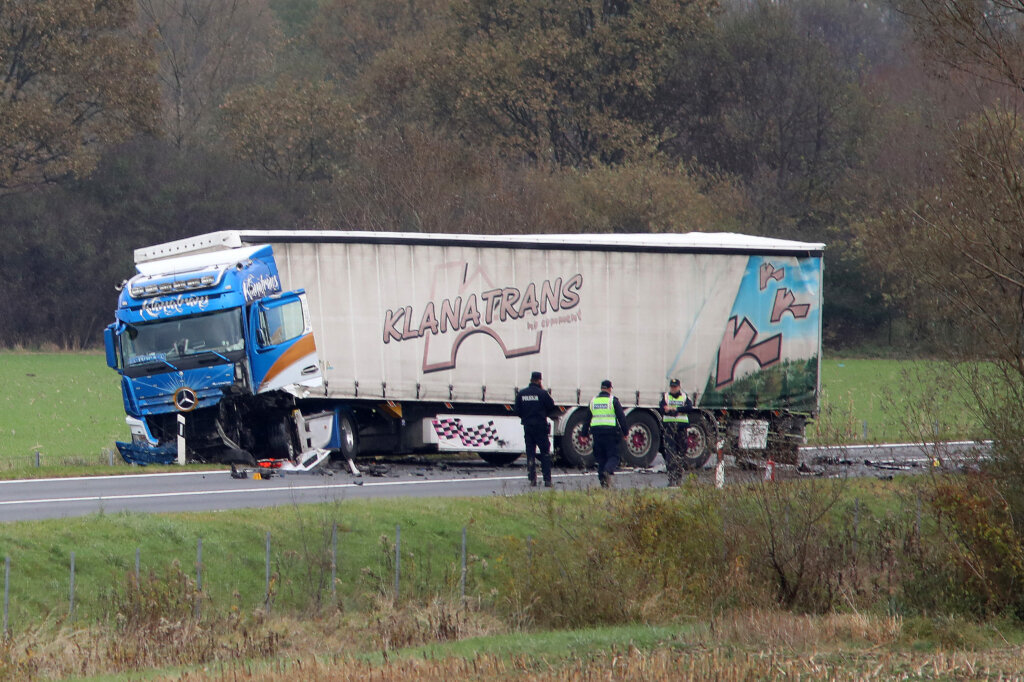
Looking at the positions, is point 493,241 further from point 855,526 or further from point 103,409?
point 103,409

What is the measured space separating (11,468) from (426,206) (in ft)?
77.8

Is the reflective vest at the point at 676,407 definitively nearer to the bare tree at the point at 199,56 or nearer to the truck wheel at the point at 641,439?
the truck wheel at the point at 641,439

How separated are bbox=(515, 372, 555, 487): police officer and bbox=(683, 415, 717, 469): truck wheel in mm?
3964

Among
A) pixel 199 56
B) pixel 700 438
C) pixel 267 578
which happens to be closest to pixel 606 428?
pixel 700 438

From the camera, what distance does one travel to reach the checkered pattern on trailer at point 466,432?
70.6 ft

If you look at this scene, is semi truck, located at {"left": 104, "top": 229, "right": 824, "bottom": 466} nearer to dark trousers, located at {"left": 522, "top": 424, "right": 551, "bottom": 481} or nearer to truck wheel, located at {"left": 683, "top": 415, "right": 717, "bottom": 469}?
truck wheel, located at {"left": 683, "top": 415, "right": 717, "bottom": 469}

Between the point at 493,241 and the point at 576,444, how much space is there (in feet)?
11.8

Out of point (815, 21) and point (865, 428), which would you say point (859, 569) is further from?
point (815, 21)

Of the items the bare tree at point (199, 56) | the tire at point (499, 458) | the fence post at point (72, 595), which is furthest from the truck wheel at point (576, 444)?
the bare tree at point (199, 56)

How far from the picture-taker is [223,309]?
1953cm

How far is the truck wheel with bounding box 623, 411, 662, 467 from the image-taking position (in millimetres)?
21984

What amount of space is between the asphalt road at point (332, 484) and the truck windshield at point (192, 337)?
5.84 feet

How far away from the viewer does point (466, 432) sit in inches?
852

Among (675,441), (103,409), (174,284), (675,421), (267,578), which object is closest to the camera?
(267,578)
